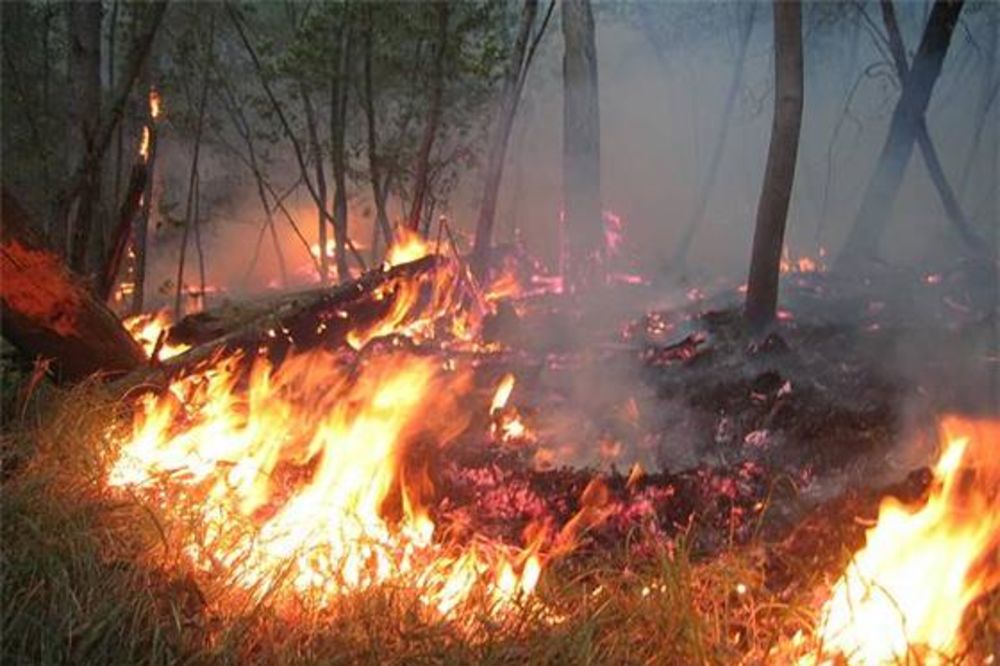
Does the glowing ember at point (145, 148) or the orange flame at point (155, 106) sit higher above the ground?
the orange flame at point (155, 106)

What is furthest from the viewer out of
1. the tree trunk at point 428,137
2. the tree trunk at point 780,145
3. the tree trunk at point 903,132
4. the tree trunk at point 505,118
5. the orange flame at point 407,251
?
the tree trunk at point 505,118

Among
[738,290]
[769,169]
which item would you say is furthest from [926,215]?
[769,169]

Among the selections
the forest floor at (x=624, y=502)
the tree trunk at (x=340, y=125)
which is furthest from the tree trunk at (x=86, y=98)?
the tree trunk at (x=340, y=125)

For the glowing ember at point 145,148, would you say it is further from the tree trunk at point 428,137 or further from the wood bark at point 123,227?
the tree trunk at point 428,137

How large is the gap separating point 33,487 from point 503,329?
20.6ft

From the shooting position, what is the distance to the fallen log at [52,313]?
5000 mm

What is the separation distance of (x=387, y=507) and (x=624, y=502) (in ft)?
4.90

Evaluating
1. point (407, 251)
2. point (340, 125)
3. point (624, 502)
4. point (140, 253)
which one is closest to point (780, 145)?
point (407, 251)

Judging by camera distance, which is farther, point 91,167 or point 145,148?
point 91,167

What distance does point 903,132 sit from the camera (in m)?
11.3

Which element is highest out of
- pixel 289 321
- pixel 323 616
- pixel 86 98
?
pixel 86 98

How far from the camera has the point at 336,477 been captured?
4.68 metres

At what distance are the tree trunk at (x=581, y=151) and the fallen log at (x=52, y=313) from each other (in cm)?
803

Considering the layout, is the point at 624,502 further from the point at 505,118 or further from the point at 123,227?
the point at 505,118
